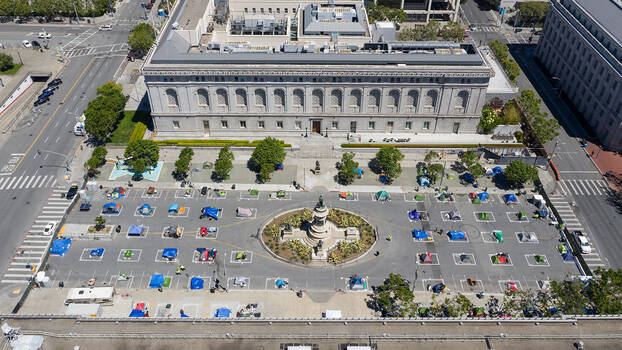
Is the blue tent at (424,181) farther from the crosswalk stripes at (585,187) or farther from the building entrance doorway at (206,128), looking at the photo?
the building entrance doorway at (206,128)

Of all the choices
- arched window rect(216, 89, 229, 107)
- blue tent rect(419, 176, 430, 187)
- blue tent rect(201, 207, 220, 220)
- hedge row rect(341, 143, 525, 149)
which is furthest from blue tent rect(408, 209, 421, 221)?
arched window rect(216, 89, 229, 107)

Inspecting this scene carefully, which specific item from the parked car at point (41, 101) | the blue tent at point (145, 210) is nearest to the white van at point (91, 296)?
the blue tent at point (145, 210)

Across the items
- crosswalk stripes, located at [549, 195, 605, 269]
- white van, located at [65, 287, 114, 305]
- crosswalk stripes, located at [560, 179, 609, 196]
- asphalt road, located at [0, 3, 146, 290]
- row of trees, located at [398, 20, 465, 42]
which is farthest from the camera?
row of trees, located at [398, 20, 465, 42]

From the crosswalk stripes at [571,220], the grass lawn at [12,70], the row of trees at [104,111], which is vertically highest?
the row of trees at [104,111]

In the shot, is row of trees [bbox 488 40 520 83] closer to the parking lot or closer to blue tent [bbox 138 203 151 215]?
the parking lot

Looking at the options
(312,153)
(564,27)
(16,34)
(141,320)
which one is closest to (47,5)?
(16,34)

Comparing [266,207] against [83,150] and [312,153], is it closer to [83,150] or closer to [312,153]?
[312,153]

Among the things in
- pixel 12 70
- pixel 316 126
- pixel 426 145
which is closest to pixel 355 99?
pixel 316 126

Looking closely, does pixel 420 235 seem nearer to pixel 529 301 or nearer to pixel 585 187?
pixel 529 301
